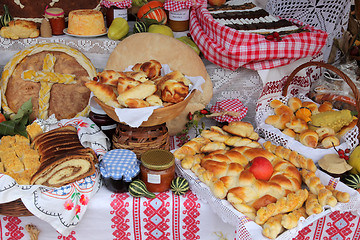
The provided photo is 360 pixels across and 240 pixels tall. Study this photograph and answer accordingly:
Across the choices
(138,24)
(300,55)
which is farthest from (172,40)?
(300,55)

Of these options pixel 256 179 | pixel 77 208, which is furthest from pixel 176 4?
pixel 77 208

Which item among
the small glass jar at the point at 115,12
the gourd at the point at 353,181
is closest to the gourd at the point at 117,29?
the small glass jar at the point at 115,12

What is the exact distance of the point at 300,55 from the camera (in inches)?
67.8

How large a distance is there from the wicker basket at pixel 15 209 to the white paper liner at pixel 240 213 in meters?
0.59

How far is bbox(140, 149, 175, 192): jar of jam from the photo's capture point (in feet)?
4.12

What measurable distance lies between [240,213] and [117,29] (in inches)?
45.7

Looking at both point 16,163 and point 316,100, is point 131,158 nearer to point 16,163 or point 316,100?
point 16,163

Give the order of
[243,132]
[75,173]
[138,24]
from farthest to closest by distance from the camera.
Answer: [138,24], [243,132], [75,173]

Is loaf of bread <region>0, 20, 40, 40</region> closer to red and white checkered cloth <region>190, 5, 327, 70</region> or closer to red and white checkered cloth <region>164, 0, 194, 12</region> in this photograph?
red and white checkered cloth <region>164, 0, 194, 12</region>

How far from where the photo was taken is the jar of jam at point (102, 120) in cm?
156

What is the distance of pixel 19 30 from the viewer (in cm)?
179

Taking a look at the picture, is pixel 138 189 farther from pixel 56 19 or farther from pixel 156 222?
pixel 56 19

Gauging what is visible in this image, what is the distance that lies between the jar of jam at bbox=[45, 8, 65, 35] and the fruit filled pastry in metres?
1.23

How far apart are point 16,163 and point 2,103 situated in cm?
55
